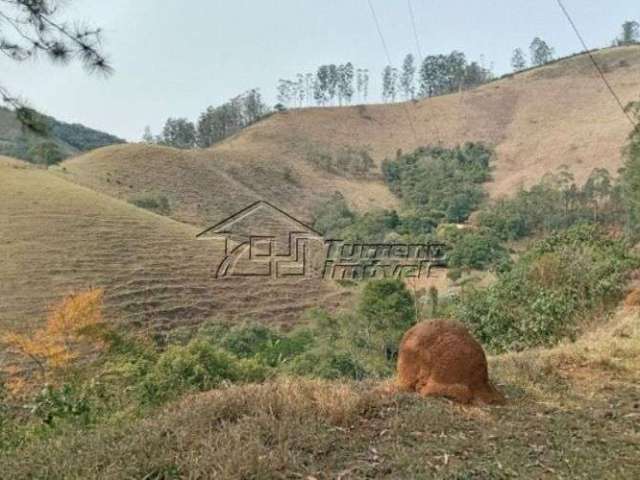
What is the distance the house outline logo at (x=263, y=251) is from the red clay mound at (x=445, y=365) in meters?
26.0

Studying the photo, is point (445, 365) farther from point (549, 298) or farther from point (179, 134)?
point (179, 134)

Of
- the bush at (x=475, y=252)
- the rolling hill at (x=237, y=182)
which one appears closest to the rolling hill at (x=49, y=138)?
the rolling hill at (x=237, y=182)

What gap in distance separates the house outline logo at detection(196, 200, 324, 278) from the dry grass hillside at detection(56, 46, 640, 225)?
472 cm

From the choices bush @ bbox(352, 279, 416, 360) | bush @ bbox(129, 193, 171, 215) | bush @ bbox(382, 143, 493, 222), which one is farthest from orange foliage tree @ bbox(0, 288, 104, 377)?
bush @ bbox(382, 143, 493, 222)

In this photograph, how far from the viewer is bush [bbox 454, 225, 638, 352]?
9484 mm

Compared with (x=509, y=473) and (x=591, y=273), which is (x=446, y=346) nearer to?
(x=509, y=473)

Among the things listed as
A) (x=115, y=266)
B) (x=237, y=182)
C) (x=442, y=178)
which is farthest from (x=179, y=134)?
(x=115, y=266)

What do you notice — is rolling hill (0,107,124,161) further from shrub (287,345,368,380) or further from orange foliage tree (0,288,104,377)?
shrub (287,345,368,380)

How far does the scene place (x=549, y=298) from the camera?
9.74 metres

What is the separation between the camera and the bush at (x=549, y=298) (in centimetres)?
948

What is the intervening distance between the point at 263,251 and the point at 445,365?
28.2 meters

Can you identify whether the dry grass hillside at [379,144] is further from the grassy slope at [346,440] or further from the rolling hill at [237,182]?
the grassy slope at [346,440]

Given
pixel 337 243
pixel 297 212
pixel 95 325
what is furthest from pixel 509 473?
pixel 297 212

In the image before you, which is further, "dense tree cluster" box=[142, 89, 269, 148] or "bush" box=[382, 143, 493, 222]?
"dense tree cluster" box=[142, 89, 269, 148]
